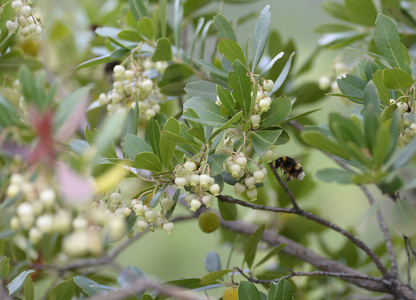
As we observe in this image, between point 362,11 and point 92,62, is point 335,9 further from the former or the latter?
point 92,62

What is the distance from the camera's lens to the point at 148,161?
27.6 inches

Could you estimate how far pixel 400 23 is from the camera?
1.17 m

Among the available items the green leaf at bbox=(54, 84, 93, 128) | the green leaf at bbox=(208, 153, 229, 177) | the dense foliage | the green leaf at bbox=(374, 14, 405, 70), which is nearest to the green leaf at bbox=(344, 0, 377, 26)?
the dense foliage

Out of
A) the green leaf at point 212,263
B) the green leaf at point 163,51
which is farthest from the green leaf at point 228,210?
the green leaf at point 163,51

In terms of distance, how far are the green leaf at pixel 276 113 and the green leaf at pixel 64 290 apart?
17.2 inches

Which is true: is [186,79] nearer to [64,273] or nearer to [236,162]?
[236,162]

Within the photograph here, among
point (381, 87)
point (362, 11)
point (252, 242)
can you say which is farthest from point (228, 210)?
point (362, 11)

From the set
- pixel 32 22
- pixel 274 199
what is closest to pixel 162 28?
pixel 32 22

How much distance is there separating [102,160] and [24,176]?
0.22 meters

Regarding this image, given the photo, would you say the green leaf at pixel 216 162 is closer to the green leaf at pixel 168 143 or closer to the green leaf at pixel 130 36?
the green leaf at pixel 168 143

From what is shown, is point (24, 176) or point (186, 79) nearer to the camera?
point (24, 176)

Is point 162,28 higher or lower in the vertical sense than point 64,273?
higher

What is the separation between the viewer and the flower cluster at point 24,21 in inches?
30.7

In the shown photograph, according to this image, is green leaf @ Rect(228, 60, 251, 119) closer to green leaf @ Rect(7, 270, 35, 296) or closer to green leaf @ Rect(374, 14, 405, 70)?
green leaf @ Rect(374, 14, 405, 70)
